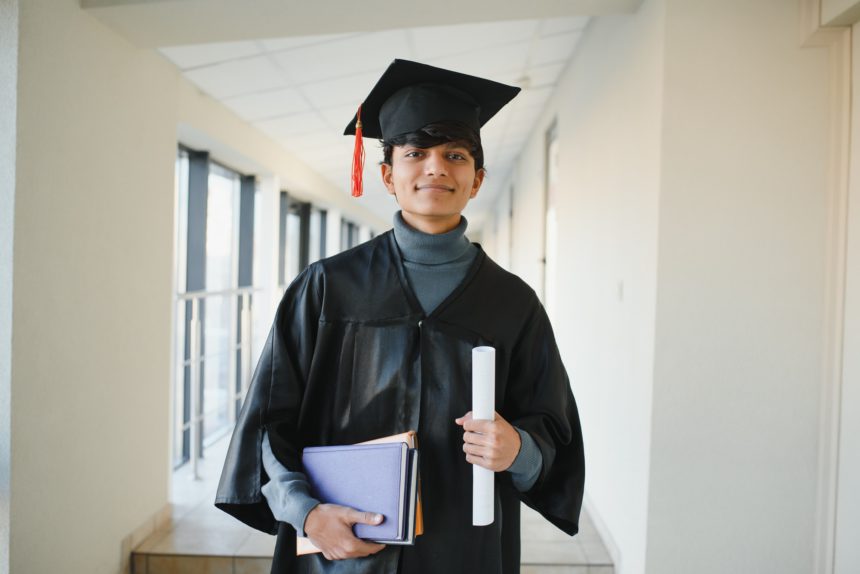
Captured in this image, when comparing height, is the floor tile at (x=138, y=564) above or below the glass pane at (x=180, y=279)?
below

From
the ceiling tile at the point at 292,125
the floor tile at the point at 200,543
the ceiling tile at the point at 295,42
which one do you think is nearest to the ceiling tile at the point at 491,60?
the ceiling tile at the point at 295,42

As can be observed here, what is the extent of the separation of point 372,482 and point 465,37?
2.52 m

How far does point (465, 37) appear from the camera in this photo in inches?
113

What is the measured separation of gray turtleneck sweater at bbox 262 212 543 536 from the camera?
3.29 ft

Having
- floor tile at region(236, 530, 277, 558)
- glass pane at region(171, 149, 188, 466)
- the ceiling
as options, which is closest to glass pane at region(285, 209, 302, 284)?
the ceiling

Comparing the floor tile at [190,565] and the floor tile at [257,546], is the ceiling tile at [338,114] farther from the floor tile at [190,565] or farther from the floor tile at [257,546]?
the floor tile at [190,565]

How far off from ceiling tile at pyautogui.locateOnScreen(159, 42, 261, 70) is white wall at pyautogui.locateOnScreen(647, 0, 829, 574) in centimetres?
182

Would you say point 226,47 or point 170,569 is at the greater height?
→ point 226,47

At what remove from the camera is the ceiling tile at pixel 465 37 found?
2.75m

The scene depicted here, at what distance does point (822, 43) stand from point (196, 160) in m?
3.31

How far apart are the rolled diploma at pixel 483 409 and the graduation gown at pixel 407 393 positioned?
13cm

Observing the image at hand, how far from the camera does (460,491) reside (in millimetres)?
1060

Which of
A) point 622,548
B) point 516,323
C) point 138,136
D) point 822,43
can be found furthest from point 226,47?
point 622,548

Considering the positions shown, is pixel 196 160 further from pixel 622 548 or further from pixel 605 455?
pixel 622 548
